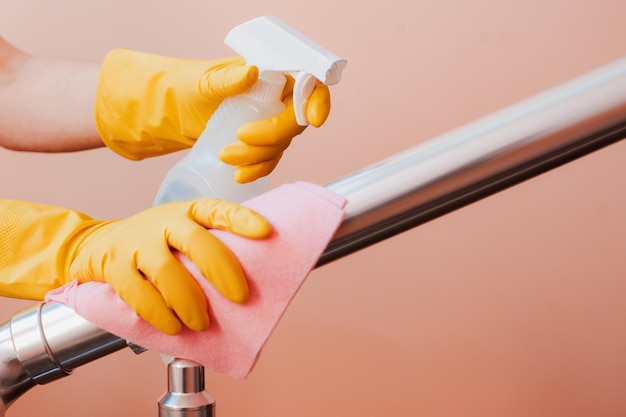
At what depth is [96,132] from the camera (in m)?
1.07

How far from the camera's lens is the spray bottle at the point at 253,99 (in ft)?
2.11

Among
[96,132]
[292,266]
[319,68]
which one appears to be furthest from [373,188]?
[96,132]

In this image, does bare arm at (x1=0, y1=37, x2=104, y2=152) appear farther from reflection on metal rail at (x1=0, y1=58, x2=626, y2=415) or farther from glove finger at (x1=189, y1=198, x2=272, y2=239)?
reflection on metal rail at (x1=0, y1=58, x2=626, y2=415)

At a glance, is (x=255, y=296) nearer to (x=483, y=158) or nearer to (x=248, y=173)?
(x=483, y=158)

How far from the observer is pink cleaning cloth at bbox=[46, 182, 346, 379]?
0.43m

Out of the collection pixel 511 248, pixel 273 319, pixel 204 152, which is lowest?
pixel 273 319

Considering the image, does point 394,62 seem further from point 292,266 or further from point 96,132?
point 292,266

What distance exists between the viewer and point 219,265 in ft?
1.36

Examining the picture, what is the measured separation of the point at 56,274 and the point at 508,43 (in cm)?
103

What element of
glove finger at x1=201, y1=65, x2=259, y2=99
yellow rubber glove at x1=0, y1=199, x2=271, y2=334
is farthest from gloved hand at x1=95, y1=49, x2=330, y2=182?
yellow rubber glove at x1=0, y1=199, x2=271, y2=334

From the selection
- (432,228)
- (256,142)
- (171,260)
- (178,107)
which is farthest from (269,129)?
(432,228)

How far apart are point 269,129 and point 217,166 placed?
0.06 m

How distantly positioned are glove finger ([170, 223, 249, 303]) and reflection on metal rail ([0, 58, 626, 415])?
5cm

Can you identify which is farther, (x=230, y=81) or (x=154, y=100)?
(x=154, y=100)
